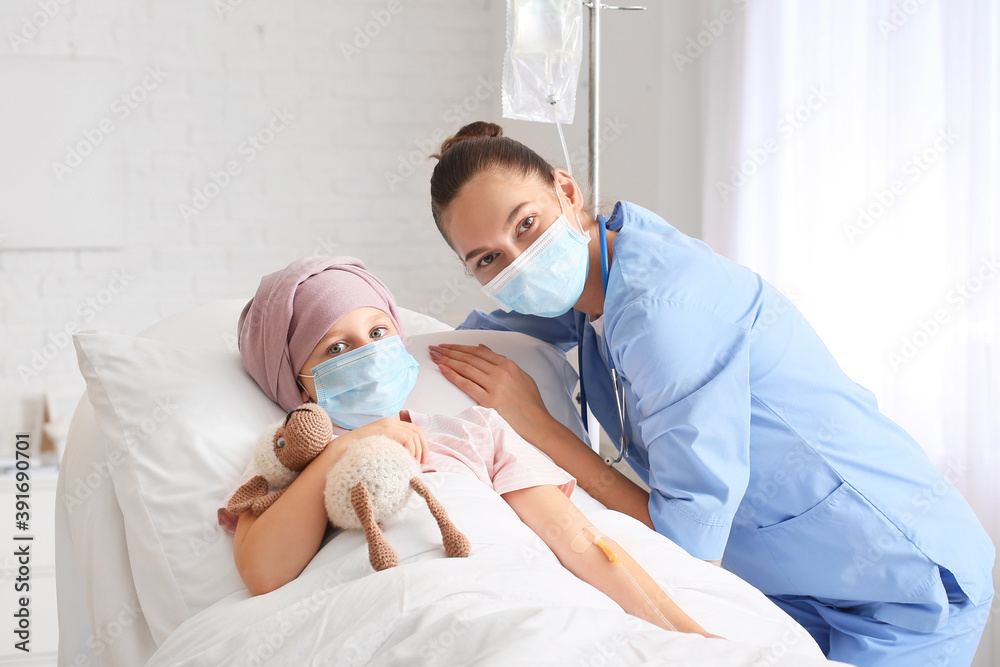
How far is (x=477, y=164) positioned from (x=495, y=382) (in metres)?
0.39

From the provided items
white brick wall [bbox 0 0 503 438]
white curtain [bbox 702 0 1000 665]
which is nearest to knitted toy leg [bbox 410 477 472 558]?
white curtain [bbox 702 0 1000 665]

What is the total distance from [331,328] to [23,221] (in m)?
2.29

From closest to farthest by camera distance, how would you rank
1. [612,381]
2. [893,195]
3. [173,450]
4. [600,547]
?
[600,547], [173,450], [612,381], [893,195]

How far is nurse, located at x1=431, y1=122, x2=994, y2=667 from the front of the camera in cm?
120

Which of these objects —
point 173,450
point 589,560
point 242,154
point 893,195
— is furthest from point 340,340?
point 242,154

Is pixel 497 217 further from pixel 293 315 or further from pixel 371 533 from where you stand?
pixel 371 533

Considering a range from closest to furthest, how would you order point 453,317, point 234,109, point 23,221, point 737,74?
point 737,74 < point 23,221 < point 234,109 < point 453,317

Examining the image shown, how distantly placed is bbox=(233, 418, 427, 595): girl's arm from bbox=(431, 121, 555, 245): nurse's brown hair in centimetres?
54

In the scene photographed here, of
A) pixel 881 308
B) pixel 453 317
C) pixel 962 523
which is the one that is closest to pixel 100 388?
pixel 962 523

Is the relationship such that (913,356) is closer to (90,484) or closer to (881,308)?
(881,308)

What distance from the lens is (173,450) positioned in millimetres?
1181

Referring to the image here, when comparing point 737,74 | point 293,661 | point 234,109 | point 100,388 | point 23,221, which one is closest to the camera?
point 293,661

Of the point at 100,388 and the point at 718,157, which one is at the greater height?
the point at 718,157

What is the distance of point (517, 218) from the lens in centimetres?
133
